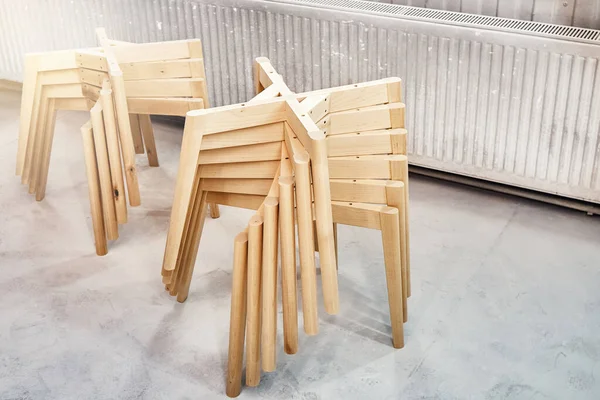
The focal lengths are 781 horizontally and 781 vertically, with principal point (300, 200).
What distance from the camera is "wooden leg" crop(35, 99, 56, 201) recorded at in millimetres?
3729

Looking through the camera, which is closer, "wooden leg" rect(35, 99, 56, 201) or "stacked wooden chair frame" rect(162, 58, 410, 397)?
"stacked wooden chair frame" rect(162, 58, 410, 397)

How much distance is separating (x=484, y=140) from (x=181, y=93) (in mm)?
1453

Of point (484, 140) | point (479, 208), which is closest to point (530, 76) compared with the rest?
point (484, 140)

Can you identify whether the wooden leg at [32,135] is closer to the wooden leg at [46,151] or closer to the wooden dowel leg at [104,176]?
the wooden leg at [46,151]

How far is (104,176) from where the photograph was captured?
10.9 feet

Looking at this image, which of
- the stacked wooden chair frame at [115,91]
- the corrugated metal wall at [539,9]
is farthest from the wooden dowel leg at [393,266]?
the corrugated metal wall at [539,9]

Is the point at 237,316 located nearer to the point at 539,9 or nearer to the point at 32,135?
the point at 32,135

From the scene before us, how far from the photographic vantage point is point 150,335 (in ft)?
9.53

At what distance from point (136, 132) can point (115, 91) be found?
1042mm

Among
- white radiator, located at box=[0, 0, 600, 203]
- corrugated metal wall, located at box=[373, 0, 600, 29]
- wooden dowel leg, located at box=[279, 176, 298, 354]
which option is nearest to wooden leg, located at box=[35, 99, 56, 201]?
white radiator, located at box=[0, 0, 600, 203]

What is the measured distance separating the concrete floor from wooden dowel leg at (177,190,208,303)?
0.23ft

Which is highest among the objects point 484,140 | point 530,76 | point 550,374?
point 530,76

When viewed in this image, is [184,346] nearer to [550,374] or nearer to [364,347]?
[364,347]

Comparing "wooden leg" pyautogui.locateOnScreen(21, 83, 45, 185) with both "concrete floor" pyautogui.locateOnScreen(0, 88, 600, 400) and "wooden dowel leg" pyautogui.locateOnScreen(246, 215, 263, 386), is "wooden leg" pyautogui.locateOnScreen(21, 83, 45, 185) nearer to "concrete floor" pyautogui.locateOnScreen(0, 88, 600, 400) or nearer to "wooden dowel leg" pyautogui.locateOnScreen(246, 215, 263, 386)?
"concrete floor" pyautogui.locateOnScreen(0, 88, 600, 400)
